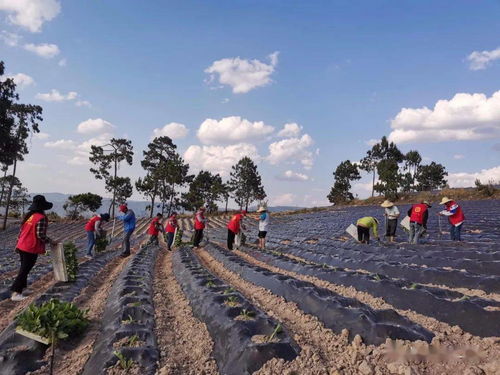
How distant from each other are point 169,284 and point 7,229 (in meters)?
30.5

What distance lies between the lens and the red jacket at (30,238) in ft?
17.8

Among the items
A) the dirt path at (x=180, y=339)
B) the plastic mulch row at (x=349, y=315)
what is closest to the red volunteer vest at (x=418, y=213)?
the plastic mulch row at (x=349, y=315)

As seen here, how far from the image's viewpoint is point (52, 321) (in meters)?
3.46

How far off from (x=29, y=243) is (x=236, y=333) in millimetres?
3978

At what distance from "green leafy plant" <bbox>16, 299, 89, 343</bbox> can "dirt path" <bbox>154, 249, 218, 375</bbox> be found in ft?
2.83

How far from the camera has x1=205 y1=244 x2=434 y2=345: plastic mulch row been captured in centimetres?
313

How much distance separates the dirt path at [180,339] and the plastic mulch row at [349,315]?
4.33 ft

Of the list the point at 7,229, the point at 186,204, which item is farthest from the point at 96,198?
the point at 7,229

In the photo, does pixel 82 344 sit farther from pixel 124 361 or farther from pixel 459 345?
pixel 459 345

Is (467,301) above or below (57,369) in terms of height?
above

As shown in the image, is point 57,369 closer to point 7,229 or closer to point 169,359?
point 169,359

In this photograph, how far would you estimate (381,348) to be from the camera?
297cm

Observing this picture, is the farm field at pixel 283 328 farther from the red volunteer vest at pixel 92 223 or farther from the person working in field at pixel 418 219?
the red volunteer vest at pixel 92 223

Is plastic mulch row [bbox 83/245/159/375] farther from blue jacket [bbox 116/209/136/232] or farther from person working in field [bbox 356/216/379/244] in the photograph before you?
person working in field [bbox 356/216/379/244]
